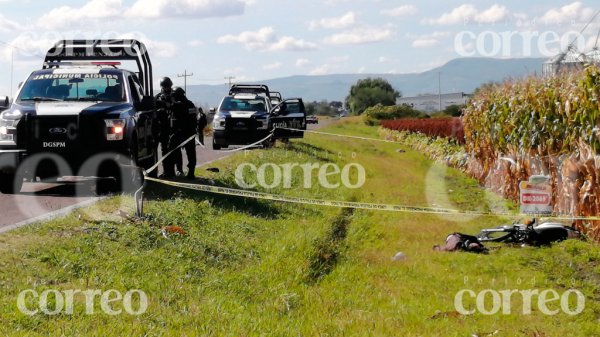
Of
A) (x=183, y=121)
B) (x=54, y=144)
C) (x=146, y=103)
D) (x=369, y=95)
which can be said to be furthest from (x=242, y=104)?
(x=369, y=95)

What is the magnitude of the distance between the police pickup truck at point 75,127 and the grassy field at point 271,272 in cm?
86

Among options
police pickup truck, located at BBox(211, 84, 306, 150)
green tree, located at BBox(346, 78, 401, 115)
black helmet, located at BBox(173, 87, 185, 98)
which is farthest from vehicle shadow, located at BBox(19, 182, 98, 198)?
green tree, located at BBox(346, 78, 401, 115)

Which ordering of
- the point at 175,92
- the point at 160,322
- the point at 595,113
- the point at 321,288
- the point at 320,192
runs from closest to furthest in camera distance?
1. the point at 160,322
2. the point at 321,288
3. the point at 595,113
4. the point at 175,92
5. the point at 320,192

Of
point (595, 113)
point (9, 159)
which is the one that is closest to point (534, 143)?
point (595, 113)

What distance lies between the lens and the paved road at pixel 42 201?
1120 centimetres

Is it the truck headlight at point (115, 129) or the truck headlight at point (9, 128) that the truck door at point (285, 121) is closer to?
the truck headlight at point (115, 129)

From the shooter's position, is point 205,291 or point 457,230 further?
point 457,230

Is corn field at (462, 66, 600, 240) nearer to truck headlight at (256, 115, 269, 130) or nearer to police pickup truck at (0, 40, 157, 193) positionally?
police pickup truck at (0, 40, 157, 193)

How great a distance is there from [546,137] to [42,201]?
338 inches

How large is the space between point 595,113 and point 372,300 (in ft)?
18.1

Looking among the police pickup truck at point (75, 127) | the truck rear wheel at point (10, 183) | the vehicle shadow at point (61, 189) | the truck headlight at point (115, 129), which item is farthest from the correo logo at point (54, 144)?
the vehicle shadow at point (61, 189)

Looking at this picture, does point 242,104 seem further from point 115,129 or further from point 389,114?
point 389,114

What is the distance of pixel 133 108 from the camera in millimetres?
13727

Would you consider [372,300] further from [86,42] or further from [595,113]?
[86,42]
